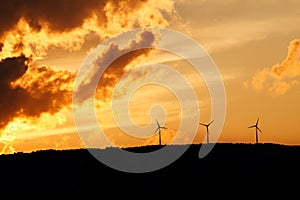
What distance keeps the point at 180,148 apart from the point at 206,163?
16893 millimetres

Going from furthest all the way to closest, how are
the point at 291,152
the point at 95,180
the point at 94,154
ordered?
the point at 94,154, the point at 291,152, the point at 95,180

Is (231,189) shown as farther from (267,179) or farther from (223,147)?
(223,147)

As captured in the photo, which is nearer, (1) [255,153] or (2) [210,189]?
(2) [210,189]

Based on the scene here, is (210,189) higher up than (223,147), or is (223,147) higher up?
(223,147)

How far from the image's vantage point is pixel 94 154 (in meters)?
151

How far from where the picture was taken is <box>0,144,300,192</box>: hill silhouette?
420 feet

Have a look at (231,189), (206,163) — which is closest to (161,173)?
(206,163)

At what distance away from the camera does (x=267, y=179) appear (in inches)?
4825

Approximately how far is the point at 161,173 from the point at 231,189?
60.8 ft

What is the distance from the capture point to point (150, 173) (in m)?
134

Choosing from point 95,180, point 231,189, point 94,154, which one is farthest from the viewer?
point 94,154

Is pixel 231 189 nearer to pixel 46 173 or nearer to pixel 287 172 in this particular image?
pixel 287 172

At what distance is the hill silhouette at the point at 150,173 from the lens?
128 metres

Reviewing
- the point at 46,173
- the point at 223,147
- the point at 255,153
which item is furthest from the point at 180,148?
the point at 46,173
